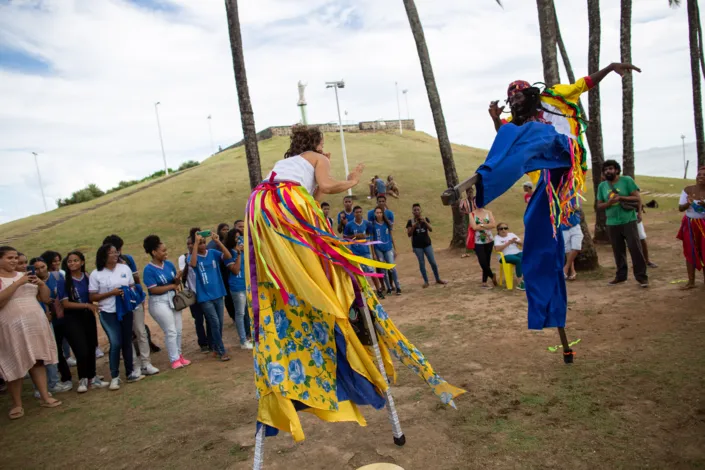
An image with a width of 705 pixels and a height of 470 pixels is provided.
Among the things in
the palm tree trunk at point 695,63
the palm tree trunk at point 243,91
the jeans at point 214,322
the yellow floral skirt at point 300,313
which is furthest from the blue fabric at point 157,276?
the palm tree trunk at point 695,63

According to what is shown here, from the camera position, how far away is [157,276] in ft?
21.8

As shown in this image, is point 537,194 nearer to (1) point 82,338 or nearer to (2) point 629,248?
(2) point 629,248

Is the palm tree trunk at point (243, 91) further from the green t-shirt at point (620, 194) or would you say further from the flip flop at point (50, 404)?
the green t-shirt at point (620, 194)

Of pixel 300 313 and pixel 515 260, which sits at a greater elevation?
pixel 300 313

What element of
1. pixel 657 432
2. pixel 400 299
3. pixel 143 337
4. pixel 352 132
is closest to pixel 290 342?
pixel 657 432

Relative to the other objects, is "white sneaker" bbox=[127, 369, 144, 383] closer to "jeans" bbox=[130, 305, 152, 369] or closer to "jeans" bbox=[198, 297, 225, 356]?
"jeans" bbox=[130, 305, 152, 369]

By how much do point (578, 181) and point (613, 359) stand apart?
5.81 feet

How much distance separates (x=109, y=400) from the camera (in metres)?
5.70

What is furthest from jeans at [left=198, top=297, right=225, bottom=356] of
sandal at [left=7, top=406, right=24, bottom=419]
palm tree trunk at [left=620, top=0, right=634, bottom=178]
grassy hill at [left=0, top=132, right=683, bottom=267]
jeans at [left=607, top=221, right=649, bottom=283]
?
grassy hill at [left=0, top=132, right=683, bottom=267]

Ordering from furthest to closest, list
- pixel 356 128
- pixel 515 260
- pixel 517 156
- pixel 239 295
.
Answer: pixel 356 128 → pixel 515 260 → pixel 239 295 → pixel 517 156

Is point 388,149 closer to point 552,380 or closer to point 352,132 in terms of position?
point 352,132

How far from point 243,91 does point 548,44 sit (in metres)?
6.03

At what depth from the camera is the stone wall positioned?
50.5 meters

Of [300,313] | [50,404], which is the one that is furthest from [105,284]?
[300,313]
